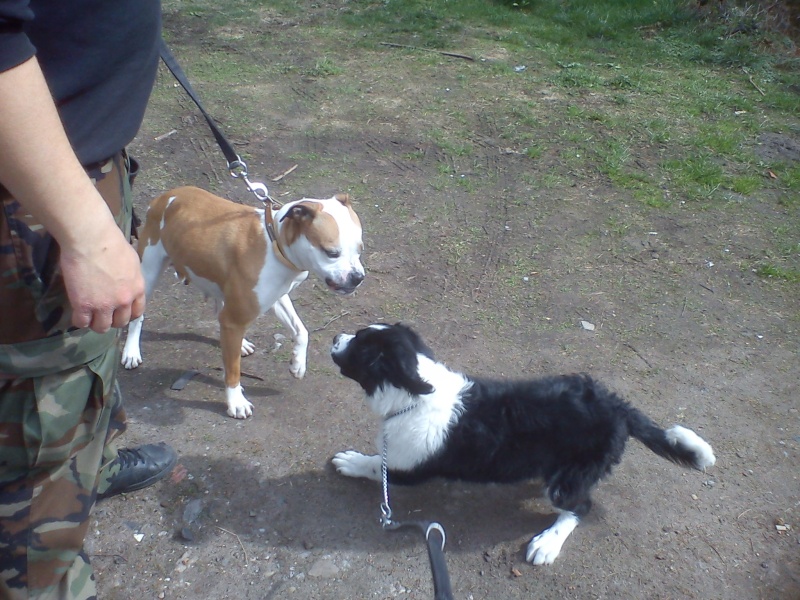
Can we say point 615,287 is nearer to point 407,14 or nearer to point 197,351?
point 197,351

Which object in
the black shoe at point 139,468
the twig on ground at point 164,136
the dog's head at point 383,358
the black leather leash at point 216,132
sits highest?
the black leather leash at point 216,132

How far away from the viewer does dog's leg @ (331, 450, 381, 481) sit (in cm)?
283

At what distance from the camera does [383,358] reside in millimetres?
2617

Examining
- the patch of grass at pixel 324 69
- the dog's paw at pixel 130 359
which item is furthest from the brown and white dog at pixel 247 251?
the patch of grass at pixel 324 69

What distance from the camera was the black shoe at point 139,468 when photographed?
268cm

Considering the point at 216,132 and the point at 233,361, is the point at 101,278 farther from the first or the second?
the point at 233,361

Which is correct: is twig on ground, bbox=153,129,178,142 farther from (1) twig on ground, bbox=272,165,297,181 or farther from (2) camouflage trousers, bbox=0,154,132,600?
(2) camouflage trousers, bbox=0,154,132,600

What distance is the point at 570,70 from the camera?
733cm

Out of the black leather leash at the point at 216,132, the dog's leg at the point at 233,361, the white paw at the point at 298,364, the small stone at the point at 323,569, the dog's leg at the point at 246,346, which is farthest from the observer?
the dog's leg at the point at 246,346

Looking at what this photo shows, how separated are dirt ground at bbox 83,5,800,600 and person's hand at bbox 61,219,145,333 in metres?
1.41

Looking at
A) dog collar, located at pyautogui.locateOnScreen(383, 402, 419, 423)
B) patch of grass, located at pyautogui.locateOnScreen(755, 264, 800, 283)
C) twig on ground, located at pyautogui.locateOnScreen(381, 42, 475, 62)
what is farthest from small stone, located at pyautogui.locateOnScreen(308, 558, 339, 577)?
twig on ground, located at pyautogui.locateOnScreen(381, 42, 475, 62)

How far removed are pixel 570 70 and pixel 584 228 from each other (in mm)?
3184

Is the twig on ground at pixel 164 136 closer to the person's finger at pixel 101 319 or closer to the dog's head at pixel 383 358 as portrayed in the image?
the dog's head at pixel 383 358

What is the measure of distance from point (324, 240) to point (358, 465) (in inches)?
37.7
